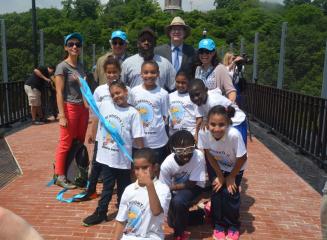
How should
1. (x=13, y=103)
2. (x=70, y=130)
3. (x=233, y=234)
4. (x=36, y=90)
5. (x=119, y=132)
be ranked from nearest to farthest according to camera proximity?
(x=233, y=234), (x=119, y=132), (x=70, y=130), (x=13, y=103), (x=36, y=90)

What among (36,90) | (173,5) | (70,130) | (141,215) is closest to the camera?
(141,215)

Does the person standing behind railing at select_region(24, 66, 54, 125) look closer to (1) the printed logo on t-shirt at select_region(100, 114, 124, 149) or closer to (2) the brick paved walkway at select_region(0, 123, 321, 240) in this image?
(2) the brick paved walkway at select_region(0, 123, 321, 240)

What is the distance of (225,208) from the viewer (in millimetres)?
3758

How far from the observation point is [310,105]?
679cm

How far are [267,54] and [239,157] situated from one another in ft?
70.0

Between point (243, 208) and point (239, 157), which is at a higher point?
point (239, 157)

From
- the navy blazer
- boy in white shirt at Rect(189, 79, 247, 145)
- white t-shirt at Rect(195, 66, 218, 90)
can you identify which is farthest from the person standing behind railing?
boy in white shirt at Rect(189, 79, 247, 145)

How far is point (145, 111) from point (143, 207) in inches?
48.9

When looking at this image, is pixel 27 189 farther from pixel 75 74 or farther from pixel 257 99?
pixel 257 99

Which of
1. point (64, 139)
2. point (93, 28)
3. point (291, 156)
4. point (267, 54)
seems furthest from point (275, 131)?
point (93, 28)

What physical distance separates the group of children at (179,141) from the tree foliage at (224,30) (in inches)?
212

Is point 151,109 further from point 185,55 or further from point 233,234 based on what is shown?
point 233,234

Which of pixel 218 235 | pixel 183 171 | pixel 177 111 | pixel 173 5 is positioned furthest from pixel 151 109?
pixel 173 5

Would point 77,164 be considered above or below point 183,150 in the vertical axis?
below
